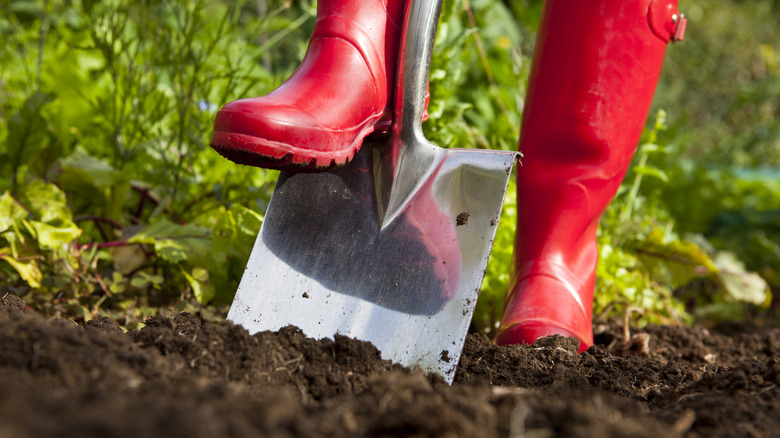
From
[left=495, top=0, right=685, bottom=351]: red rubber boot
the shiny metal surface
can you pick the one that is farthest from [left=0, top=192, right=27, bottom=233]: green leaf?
[left=495, top=0, right=685, bottom=351]: red rubber boot

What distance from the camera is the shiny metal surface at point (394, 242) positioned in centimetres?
120

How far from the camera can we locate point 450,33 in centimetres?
292

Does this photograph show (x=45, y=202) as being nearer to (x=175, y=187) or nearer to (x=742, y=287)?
(x=175, y=187)


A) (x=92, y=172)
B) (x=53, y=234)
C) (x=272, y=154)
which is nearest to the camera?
(x=272, y=154)

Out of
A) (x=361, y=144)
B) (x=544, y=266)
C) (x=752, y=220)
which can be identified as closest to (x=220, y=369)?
(x=361, y=144)

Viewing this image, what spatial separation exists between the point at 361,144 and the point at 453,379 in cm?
53

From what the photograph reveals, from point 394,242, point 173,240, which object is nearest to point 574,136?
point 394,242

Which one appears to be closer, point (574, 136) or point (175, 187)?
point (574, 136)

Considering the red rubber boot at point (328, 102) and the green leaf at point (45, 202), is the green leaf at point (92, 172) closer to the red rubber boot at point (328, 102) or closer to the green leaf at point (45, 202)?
the green leaf at point (45, 202)

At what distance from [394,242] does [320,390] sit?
1.33 feet

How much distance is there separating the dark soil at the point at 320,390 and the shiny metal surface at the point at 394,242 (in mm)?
112

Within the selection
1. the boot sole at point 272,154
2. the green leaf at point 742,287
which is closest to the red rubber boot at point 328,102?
the boot sole at point 272,154

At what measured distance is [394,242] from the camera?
1305 millimetres

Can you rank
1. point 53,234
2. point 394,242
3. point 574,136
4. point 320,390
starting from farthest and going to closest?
point 53,234
point 574,136
point 394,242
point 320,390
